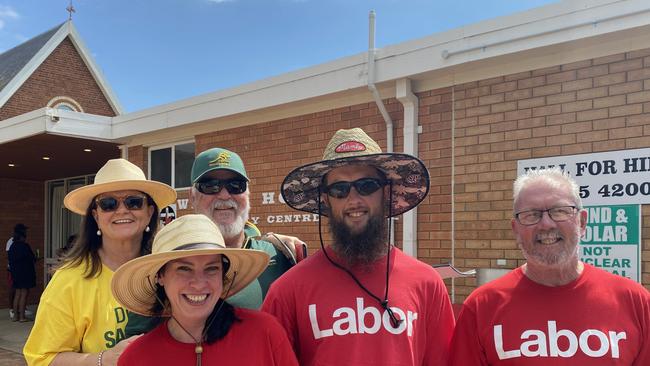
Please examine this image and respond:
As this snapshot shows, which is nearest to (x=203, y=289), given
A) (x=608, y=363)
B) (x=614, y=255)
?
(x=608, y=363)

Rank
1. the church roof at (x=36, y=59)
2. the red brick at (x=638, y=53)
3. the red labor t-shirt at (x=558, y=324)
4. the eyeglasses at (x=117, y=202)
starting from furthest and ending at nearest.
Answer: the church roof at (x=36, y=59), the red brick at (x=638, y=53), the eyeglasses at (x=117, y=202), the red labor t-shirt at (x=558, y=324)

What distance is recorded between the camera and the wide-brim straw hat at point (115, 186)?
2586mm

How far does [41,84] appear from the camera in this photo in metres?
17.8

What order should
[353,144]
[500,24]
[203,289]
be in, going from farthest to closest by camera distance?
1. [500,24]
2. [353,144]
3. [203,289]

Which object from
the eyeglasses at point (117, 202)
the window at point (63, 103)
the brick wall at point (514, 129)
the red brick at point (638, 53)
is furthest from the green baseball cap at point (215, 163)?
the window at point (63, 103)

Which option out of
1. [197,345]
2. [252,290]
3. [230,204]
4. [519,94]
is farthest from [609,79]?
[197,345]

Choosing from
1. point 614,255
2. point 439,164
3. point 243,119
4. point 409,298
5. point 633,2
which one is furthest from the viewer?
point 243,119

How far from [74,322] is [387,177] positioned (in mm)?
1506

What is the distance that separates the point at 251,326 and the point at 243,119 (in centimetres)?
560

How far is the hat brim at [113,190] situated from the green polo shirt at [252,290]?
498 mm

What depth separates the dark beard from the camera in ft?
7.18

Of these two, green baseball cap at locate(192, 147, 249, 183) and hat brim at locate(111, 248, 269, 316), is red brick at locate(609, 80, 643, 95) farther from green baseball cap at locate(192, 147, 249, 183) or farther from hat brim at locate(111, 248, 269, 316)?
hat brim at locate(111, 248, 269, 316)

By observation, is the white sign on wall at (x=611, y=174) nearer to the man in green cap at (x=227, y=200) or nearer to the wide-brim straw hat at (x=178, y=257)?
the man in green cap at (x=227, y=200)

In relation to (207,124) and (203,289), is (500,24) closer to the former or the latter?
(203,289)
